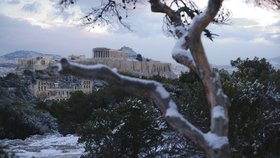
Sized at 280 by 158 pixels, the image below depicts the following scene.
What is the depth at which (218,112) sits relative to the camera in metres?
4.58

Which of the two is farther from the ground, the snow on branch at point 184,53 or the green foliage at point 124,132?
the snow on branch at point 184,53

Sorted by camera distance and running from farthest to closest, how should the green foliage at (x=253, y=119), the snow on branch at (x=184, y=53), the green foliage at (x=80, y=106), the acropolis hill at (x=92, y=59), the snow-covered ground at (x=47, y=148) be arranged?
the acropolis hill at (x=92, y=59) → the green foliage at (x=80, y=106) → the snow-covered ground at (x=47, y=148) → the green foliage at (x=253, y=119) → the snow on branch at (x=184, y=53)

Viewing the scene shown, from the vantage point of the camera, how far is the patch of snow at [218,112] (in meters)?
4.54

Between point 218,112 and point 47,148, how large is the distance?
22.1 ft

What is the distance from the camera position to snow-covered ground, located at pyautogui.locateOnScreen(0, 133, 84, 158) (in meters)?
9.48

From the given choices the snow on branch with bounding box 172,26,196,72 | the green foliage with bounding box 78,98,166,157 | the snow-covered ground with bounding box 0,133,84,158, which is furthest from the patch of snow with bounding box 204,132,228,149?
the snow-covered ground with bounding box 0,133,84,158

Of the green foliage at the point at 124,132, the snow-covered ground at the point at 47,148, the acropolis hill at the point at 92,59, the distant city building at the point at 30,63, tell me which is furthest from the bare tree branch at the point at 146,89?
the distant city building at the point at 30,63

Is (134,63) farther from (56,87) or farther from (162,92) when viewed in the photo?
(162,92)

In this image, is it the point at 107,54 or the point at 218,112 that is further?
the point at 107,54

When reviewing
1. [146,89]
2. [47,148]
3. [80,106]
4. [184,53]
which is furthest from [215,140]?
[80,106]

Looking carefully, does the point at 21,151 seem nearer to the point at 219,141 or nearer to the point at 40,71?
the point at 219,141

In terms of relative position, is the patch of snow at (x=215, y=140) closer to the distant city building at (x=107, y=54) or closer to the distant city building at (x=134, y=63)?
the distant city building at (x=107, y=54)

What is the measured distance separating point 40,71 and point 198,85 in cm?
4842

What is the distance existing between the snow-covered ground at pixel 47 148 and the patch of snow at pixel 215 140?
455 centimetres
